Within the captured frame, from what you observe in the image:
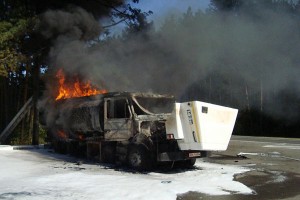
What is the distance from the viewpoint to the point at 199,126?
33.4ft

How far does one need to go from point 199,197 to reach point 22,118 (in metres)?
16.2

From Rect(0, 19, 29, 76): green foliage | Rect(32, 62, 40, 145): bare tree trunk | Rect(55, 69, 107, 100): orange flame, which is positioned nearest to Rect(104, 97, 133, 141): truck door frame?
Rect(55, 69, 107, 100): orange flame

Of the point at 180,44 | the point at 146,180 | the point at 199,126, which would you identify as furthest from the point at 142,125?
the point at 180,44

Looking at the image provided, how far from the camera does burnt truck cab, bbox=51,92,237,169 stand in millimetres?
10406

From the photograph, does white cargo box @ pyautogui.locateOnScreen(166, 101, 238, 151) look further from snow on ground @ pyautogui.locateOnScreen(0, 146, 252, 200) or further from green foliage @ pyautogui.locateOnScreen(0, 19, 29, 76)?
green foliage @ pyautogui.locateOnScreen(0, 19, 29, 76)

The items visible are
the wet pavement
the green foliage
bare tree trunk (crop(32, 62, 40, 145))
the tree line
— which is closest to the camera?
the wet pavement

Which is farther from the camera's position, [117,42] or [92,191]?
[117,42]

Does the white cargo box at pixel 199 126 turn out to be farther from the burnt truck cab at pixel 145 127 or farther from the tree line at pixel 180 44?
the tree line at pixel 180 44

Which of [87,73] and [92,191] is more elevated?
[87,73]

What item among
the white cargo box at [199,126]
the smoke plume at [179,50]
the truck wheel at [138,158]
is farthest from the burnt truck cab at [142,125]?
the smoke plume at [179,50]

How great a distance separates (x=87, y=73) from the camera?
15.9 m

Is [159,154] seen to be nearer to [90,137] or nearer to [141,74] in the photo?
[90,137]

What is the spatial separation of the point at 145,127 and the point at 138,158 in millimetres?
887

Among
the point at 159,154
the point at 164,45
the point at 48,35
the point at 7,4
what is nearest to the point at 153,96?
the point at 159,154
